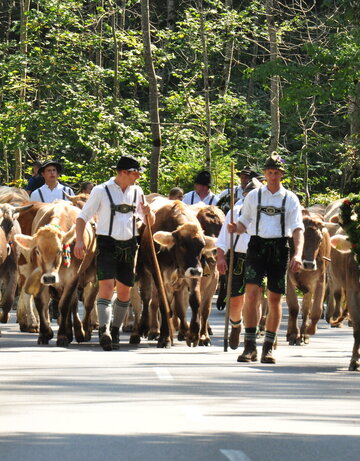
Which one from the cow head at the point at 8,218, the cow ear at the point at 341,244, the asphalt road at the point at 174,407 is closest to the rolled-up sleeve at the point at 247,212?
the cow ear at the point at 341,244

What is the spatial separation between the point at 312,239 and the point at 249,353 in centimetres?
537

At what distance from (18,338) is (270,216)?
552 cm

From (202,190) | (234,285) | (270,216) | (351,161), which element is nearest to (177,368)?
(270,216)

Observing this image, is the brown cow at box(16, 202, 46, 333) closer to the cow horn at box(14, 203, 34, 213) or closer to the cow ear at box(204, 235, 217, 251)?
the cow horn at box(14, 203, 34, 213)

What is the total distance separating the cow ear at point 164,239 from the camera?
20.2m

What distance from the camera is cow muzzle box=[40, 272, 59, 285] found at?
19859mm

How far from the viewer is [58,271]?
20.4 m

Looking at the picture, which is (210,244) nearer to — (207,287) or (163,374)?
(207,287)

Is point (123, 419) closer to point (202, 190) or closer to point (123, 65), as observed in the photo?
point (202, 190)

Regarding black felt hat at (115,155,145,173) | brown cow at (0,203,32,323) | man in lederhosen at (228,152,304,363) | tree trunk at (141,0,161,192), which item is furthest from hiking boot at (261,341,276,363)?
tree trunk at (141,0,161,192)

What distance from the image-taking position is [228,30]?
4541cm

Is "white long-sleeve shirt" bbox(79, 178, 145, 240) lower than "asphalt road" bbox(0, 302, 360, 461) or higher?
higher

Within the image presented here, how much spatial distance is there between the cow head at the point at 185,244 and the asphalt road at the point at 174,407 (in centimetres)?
170

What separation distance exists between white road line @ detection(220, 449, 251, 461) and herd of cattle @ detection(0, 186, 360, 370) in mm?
8678
